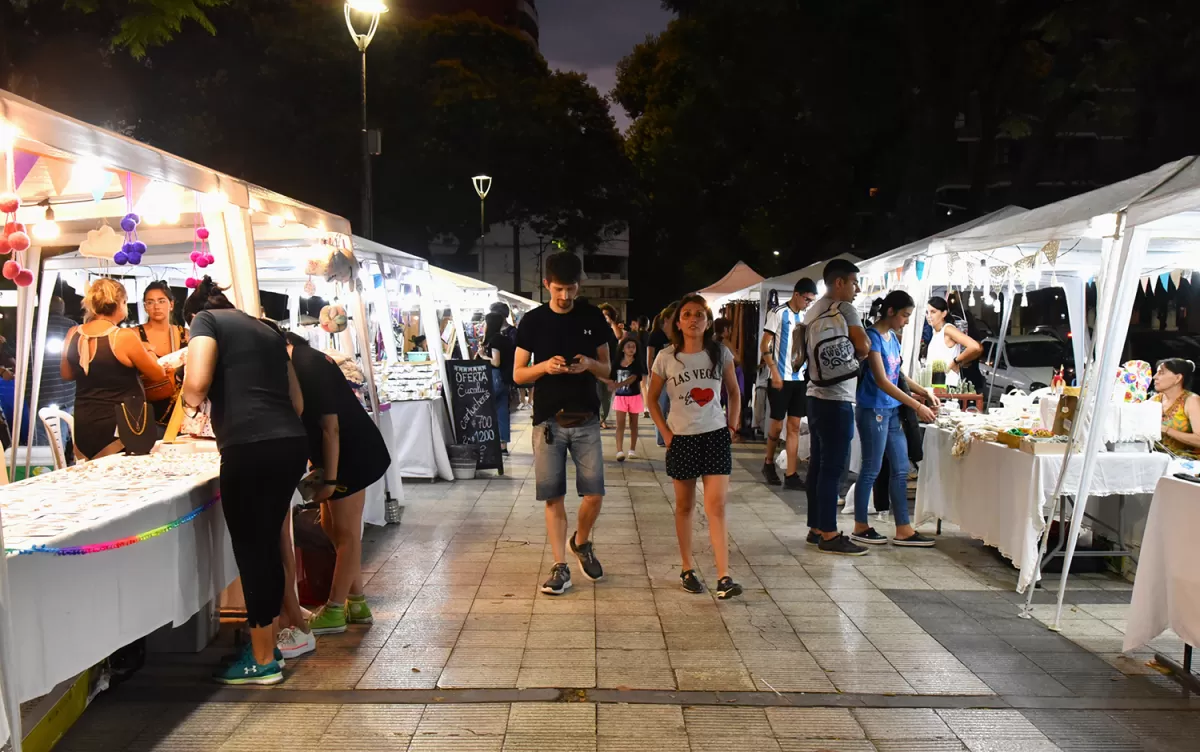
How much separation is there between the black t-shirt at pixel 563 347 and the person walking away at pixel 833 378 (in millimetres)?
1767

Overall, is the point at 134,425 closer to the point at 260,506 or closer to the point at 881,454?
the point at 260,506

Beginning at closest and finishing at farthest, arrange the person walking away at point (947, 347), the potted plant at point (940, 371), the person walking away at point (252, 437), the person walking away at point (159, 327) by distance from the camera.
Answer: the person walking away at point (252, 437), the person walking away at point (159, 327), the person walking away at point (947, 347), the potted plant at point (940, 371)

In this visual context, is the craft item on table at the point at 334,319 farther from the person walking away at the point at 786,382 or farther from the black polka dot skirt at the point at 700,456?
the person walking away at the point at 786,382

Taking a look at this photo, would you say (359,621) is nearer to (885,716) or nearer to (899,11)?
(885,716)

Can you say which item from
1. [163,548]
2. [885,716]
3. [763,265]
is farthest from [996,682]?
[763,265]

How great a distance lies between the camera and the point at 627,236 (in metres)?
53.4

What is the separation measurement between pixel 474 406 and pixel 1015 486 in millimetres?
5596

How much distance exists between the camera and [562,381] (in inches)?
208

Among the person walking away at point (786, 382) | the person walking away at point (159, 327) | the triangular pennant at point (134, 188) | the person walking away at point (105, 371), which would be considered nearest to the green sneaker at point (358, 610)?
the person walking away at point (105, 371)

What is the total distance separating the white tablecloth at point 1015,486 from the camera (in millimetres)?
5441

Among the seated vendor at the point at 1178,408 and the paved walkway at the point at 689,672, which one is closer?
the paved walkway at the point at 689,672

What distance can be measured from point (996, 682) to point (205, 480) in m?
3.71

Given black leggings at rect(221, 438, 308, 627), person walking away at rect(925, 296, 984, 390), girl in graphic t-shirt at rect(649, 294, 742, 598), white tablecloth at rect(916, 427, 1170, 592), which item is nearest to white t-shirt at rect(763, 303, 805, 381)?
person walking away at rect(925, 296, 984, 390)

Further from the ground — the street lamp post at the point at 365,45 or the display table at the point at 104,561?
the street lamp post at the point at 365,45
